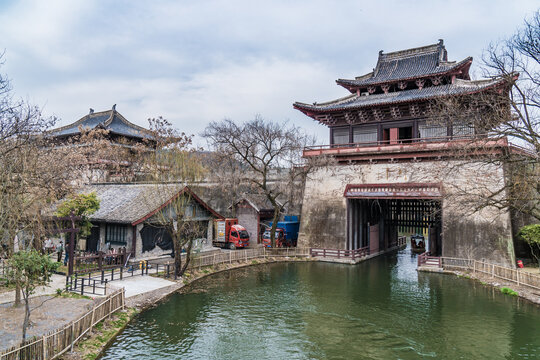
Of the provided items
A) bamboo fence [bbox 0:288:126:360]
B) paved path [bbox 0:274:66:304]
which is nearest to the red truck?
paved path [bbox 0:274:66:304]

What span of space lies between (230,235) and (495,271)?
741 inches

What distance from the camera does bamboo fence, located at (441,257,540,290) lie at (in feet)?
62.7

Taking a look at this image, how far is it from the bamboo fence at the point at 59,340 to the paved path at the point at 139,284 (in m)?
3.53

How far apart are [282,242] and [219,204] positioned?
34.3 feet

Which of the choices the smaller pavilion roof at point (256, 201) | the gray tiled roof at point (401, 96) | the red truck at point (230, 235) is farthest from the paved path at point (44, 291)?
the gray tiled roof at point (401, 96)

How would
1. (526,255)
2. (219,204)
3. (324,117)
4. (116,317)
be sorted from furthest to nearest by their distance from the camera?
(219,204) → (324,117) → (526,255) → (116,317)

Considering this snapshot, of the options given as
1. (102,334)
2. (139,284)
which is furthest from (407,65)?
(102,334)

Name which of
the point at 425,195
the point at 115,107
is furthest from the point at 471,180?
the point at 115,107

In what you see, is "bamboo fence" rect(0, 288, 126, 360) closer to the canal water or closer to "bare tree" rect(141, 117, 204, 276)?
the canal water

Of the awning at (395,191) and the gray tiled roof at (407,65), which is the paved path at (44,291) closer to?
the awning at (395,191)

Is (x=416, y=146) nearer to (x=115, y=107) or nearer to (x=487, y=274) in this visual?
(x=487, y=274)

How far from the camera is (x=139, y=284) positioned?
18469mm

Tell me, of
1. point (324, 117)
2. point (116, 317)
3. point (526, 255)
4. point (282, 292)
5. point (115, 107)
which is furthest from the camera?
point (115, 107)

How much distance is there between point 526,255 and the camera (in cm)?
2488
